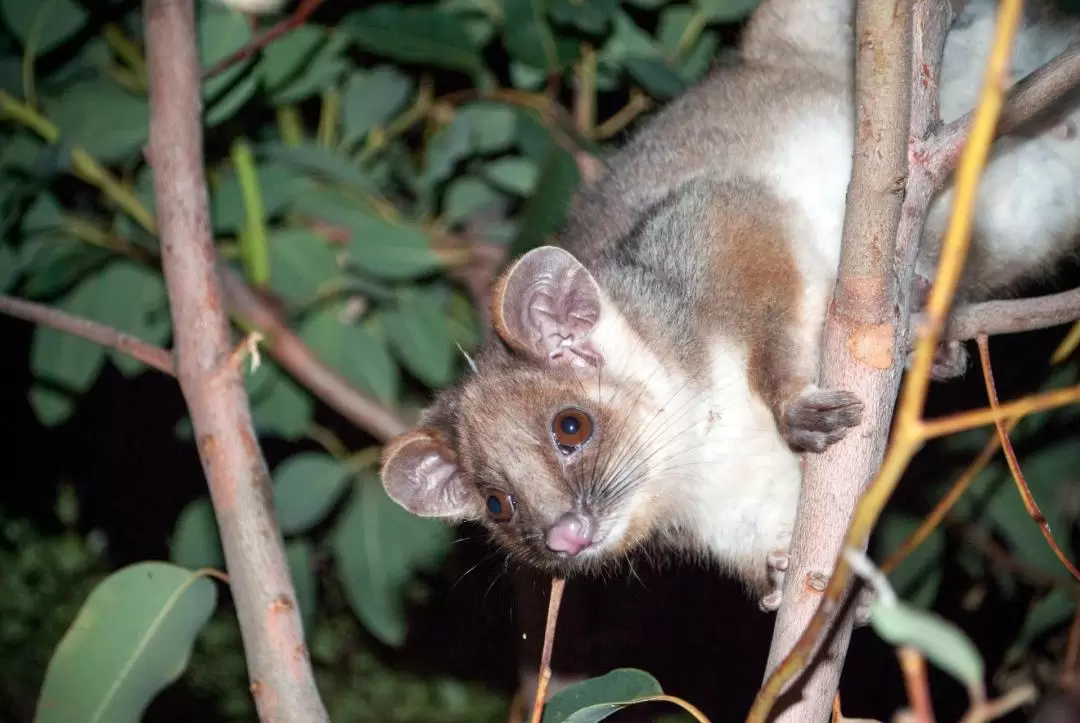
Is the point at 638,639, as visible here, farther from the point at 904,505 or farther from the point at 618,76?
the point at 618,76

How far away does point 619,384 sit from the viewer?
116 inches

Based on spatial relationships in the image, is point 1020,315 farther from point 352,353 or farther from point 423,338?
point 352,353

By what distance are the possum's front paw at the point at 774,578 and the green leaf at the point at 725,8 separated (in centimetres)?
192

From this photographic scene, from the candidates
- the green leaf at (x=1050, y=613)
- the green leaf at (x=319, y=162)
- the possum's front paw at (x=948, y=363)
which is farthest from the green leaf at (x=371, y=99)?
the green leaf at (x=1050, y=613)

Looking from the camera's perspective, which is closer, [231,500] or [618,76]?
[231,500]

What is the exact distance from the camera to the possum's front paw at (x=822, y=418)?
6.32 feet

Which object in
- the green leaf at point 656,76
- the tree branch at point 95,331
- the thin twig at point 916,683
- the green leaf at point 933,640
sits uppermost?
the green leaf at point 656,76

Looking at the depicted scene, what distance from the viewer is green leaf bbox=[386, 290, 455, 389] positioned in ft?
12.7

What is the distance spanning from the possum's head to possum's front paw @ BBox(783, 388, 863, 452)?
0.71 metres

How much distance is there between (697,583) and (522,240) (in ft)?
4.34

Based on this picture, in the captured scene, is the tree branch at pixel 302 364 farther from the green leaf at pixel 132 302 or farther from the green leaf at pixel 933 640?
the green leaf at pixel 933 640

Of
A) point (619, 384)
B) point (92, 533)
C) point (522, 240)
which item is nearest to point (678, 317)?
point (619, 384)

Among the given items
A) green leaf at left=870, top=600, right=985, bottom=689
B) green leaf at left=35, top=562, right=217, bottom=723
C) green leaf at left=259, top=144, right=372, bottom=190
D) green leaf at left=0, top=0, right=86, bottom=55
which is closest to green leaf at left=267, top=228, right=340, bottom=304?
green leaf at left=259, top=144, right=372, bottom=190

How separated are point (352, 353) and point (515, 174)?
0.86m
